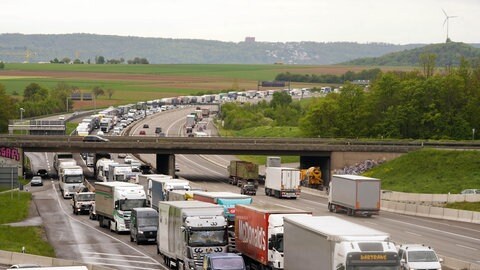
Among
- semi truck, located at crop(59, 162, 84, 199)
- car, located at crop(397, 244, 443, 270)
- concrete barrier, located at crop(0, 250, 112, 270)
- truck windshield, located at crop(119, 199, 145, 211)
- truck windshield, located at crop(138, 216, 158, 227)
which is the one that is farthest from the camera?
semi truck, located at crop(59, 162, 84, 199)

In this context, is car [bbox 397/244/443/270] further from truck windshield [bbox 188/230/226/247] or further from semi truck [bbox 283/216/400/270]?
semi truck [bbox 283/216/400/270]

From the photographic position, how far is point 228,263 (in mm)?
42719

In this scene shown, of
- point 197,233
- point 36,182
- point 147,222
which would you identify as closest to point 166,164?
point 36,182

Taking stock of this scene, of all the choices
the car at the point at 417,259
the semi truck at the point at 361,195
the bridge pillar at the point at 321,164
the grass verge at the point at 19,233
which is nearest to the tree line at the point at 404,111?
the bridge pillar at the point at 321,164

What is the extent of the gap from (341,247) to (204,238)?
48.1 ft

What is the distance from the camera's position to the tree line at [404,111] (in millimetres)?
148750

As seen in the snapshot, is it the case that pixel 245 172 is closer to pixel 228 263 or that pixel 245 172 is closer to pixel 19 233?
pixel 19 233

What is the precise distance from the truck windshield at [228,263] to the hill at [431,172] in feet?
185

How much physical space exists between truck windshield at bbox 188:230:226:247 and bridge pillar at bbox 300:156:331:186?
Result: 75.6 m

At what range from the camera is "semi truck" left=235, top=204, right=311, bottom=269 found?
43000 mm

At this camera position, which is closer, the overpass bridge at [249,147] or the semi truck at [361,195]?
the semi truck at [361,195]

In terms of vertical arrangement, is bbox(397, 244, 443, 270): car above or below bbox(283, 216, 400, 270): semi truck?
below

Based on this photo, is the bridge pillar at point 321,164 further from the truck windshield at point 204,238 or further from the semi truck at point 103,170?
the truck windshield at point 204,238

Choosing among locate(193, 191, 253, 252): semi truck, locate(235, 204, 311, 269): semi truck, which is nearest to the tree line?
locate(193, 191, 253, 252): semi truck
